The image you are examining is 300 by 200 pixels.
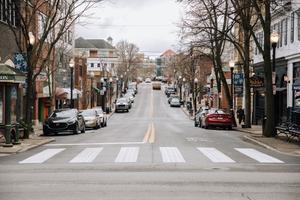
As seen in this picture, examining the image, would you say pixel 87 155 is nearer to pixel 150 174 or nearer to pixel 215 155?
pixel 215 155

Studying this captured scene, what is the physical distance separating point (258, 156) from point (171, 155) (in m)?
2.80

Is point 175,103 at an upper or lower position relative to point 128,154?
upper

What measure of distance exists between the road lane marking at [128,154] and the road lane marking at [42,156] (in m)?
2.22

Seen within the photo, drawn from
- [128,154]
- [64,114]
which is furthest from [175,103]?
[128,154]

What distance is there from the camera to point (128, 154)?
Answer: 59.2 feet

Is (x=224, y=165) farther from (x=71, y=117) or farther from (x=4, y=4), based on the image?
(x=4, y=4)

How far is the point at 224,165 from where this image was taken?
15031 millimetres

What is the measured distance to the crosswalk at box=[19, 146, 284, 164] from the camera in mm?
16344

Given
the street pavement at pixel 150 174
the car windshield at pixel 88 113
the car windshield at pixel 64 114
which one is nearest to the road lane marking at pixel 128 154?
the street pavement at pixel 150 174

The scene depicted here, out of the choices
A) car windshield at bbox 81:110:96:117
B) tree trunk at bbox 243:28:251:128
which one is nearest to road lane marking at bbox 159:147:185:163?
tree trunk at bbox 243:28:251:128

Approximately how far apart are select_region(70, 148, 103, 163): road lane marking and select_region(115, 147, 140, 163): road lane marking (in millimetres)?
786

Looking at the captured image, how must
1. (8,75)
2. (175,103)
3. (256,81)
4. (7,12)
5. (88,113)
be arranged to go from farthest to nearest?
(175,103)
(88,113)
(256,81)
(7,12)
(8,75)

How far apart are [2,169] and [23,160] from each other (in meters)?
2.55

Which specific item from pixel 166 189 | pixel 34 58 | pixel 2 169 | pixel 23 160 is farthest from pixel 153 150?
pixel 34 58
